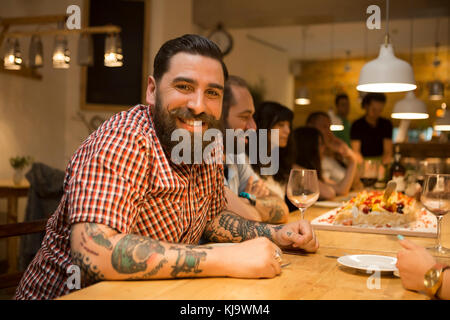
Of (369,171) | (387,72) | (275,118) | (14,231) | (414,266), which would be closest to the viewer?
(414,266)

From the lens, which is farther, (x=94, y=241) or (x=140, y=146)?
(x=140, y=146)

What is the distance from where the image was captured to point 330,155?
433 cm

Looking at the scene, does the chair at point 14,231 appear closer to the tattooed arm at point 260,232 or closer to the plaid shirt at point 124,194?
the plaid shirt at point 124,194

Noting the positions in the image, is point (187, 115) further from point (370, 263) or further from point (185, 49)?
point (370, 263)

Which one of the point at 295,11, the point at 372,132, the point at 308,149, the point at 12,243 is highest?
the point at 295,11

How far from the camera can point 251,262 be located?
107cm

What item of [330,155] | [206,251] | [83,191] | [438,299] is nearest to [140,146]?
[83,191]

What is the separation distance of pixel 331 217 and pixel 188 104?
1.02m

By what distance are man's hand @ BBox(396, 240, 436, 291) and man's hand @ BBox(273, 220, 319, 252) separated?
36 cm

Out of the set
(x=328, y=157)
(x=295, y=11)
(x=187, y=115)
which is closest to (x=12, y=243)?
(x=328, y=157)

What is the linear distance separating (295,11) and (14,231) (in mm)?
5326

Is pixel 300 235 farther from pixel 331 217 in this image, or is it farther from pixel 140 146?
A: pixel 331 217

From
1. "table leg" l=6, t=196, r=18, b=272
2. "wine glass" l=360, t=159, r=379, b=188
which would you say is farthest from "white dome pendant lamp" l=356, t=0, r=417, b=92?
"table leg" l=6, t=196, r=18, b=272
